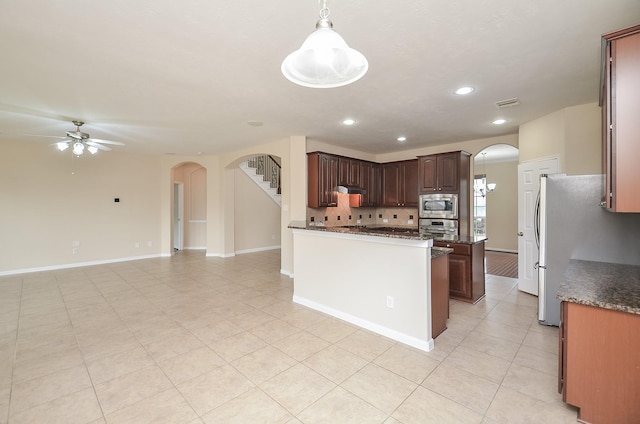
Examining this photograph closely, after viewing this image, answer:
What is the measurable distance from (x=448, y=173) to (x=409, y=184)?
3.74 ft

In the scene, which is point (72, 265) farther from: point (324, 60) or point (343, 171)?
point (324, 60)

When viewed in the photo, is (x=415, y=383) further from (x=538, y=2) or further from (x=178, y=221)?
(x=178, y=221)

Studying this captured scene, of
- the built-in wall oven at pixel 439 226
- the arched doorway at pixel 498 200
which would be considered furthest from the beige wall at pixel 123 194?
the arched doorway at pixel 498 200

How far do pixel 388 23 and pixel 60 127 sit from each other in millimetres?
5567

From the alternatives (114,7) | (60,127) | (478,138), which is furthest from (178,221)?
(478,138)

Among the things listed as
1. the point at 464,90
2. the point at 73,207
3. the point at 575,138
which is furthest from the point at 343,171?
the point at 73,207

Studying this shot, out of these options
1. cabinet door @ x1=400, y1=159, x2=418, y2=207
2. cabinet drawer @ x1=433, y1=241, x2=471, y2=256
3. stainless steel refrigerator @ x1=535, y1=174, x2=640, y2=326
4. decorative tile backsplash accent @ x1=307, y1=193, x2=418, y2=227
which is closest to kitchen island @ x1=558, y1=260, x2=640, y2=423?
stainless steel refrigerator @ x1=535, y1=174, x2=640, y2=326

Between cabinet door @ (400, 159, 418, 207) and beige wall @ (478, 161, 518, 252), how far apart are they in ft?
13.5

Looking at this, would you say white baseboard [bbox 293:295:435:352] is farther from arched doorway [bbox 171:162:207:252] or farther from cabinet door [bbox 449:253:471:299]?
arched doorway [bbox 171:162:207:252]

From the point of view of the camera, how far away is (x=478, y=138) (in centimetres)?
566

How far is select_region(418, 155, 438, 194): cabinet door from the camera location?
5.80m

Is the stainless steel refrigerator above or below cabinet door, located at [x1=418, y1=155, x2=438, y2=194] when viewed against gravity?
below

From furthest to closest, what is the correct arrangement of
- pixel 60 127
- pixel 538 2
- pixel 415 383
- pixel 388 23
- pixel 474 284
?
pixel 60 127 < pixel 474 284 < pixel 415 383 < pixel 388 23 < pixel 538 2

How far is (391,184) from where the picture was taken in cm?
700
